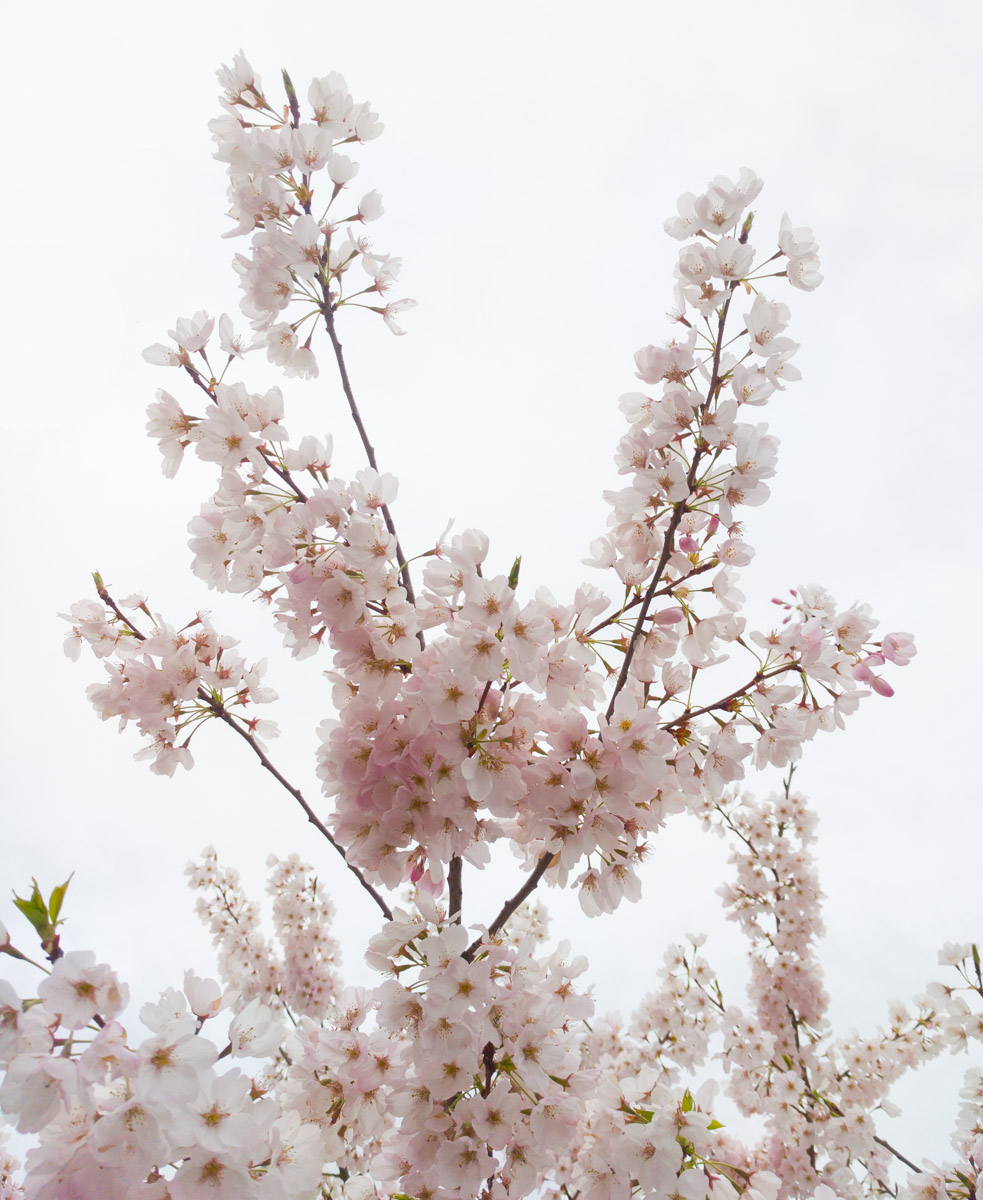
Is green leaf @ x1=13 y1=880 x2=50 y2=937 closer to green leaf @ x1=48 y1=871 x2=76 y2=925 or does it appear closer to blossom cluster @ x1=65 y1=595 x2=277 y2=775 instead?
green leaf @ x1=48 y1=871 x2=76 y2=925

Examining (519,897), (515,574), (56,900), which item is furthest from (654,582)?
(56,900)

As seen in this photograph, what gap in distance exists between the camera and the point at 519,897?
1983 mm

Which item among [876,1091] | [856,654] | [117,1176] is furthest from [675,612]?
[876,1091]

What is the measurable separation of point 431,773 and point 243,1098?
72cm

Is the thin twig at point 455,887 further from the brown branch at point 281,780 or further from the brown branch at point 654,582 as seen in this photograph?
the brown branch at point 654,582

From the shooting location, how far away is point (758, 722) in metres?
1.94

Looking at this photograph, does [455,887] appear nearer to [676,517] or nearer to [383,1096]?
[383,1096]

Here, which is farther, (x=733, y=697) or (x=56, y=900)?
(x=733, y=697)

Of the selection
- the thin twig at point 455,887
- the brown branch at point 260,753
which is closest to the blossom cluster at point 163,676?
the brown branch at point 260,753

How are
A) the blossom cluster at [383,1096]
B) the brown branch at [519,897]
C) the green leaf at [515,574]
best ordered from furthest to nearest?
the brown branch at [519,897]
the green leaf at [515,574]
the blossom cluster at [383,1096]

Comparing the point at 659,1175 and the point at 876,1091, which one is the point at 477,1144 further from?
the point at 876,1091

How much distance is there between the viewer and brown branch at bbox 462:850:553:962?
1862mm

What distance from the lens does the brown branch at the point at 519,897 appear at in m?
1.86

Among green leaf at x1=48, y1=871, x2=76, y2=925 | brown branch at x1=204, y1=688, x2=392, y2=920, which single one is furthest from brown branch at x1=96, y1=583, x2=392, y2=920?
green leaf at x1=48, y1=871, x2=76, y2=925
